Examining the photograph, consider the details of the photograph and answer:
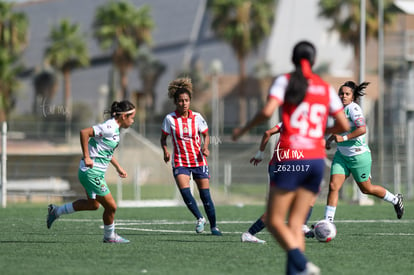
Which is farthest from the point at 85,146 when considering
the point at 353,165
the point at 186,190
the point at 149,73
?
the point at 149,73

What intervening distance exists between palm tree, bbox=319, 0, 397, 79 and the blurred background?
3.5 inches

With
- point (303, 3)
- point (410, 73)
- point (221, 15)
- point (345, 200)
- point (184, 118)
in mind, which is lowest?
point (345, 200)

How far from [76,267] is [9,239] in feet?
11.2

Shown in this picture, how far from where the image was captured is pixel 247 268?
8.67 meters

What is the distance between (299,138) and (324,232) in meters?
4.15

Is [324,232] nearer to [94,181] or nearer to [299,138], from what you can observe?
[94,181]

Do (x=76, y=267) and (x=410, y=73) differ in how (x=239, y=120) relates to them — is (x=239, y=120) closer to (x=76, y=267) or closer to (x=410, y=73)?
(x=410, y=73)

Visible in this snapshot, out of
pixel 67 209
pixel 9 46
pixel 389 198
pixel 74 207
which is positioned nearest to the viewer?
pixel 74 207

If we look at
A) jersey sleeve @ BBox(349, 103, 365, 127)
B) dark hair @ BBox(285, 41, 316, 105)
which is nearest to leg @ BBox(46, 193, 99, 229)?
jersey sleeve @ BBox(349, 103, 365, 127)

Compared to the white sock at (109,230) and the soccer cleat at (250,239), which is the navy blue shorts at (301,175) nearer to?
the soccer cleat at (250,239)

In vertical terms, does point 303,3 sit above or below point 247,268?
above

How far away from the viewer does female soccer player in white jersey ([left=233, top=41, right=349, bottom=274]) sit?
7.14m

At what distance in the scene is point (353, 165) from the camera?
1277cm

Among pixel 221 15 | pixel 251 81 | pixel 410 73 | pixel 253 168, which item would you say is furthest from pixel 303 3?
pixel 253 168
